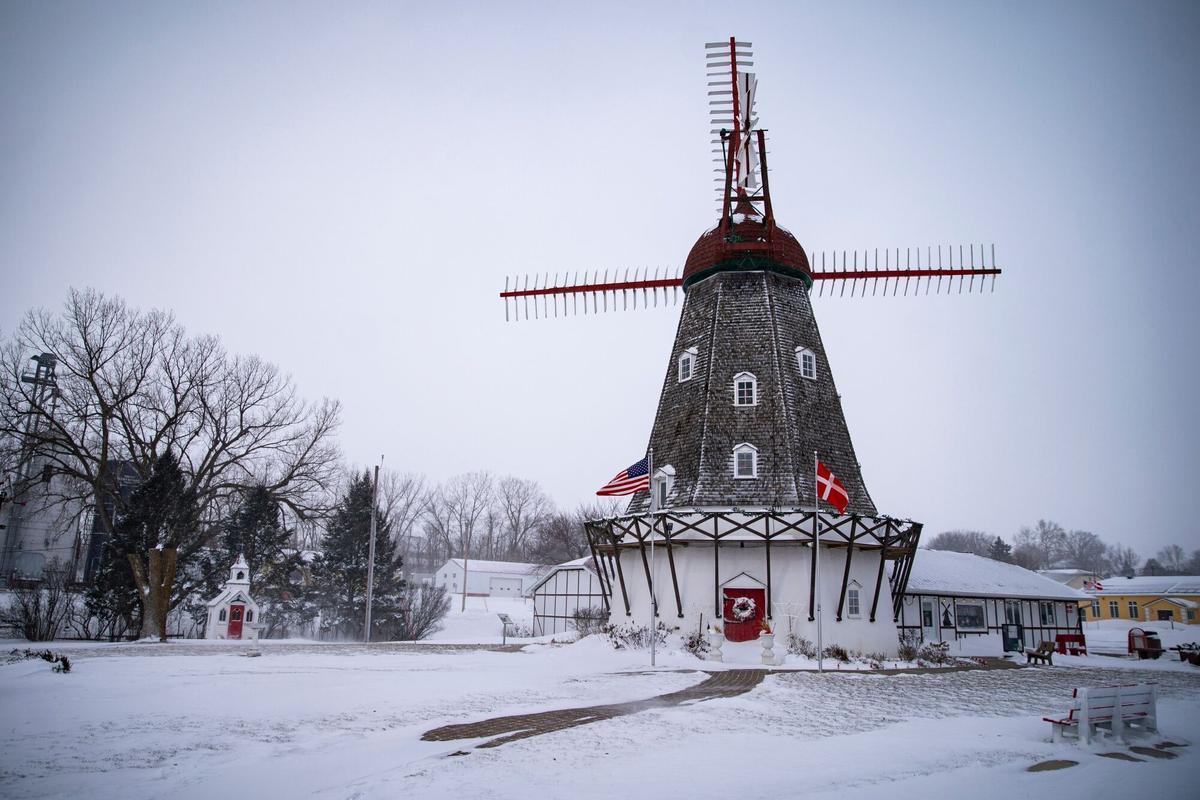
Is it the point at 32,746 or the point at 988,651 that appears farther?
the point at 988,651

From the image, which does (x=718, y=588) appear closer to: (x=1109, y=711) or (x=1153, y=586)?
(x=1109, y=711)

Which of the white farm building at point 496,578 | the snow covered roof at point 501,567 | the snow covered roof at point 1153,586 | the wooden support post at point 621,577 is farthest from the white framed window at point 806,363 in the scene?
the snow covered roof at point 501,567

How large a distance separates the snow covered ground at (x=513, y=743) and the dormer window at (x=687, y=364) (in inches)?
471

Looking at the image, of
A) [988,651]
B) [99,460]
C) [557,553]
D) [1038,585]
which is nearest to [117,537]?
[99,460]

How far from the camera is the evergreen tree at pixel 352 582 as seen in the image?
1432 inches

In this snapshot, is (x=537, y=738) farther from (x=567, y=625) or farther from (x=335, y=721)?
(x=567, y=625)

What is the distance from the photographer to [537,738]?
9438mm

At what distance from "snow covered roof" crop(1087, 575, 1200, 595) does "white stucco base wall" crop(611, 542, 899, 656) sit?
44826mm

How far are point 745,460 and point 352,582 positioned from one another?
21.8 meters

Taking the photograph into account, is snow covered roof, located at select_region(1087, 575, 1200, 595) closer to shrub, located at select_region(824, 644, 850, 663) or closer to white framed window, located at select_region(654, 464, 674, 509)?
shrub, located at select_region(824, 644, 850, 663)

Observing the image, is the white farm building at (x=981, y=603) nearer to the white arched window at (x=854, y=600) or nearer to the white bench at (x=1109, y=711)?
the white arched window at (x=854, y=600)

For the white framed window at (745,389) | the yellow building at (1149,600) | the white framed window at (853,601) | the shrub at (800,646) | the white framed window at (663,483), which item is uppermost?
the white framed window at (745,389)

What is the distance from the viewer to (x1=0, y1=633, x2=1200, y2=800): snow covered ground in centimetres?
745

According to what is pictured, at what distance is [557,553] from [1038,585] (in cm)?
4616
